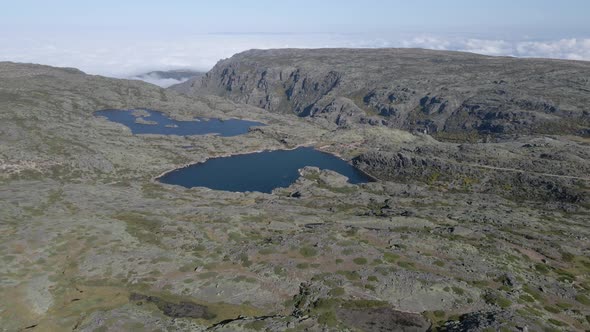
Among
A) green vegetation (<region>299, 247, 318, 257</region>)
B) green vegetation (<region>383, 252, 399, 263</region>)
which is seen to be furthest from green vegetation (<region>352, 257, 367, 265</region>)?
green vegetation (<region>299, 247, 318, 257</region>)

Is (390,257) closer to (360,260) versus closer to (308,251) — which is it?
(360,260)

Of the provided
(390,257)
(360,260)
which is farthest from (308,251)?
(390,257)

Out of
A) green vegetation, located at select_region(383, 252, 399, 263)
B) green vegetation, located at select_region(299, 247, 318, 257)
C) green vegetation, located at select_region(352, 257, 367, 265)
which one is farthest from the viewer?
green vegetation, located at select_region(299, 247, 318, 257)

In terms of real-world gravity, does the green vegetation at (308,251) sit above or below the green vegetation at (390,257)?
above

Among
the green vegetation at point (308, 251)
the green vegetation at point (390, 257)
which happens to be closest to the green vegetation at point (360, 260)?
the green vegetation at point (390, 257)

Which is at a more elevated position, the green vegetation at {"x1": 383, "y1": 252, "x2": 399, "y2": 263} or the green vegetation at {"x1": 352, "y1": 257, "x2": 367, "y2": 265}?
the green vegetation at {"x1": 352, "y1": 257, "x2": 367, "y2": 265}

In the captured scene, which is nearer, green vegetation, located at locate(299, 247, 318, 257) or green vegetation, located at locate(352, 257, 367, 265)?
green vegetation, located at locate(352, 257, 367, 265)

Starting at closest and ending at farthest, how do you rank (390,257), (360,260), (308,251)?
(360,260)
(390,257)
(308,251)

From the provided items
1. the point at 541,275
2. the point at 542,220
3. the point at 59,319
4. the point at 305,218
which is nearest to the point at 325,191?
the point at 305,218

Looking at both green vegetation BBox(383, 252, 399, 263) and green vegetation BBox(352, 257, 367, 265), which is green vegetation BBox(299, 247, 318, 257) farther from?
green vegetation BBox(383, 252, 399, 263)

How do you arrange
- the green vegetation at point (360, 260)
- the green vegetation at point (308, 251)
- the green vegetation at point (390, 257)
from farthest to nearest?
1. the green vegetation at point (308, 251)
2. the green vegetation at point (390, 257)
3. the green vegetation at point (360, 260)

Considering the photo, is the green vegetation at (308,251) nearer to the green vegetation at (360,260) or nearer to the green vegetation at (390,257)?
the green vegetation at (360,260)
